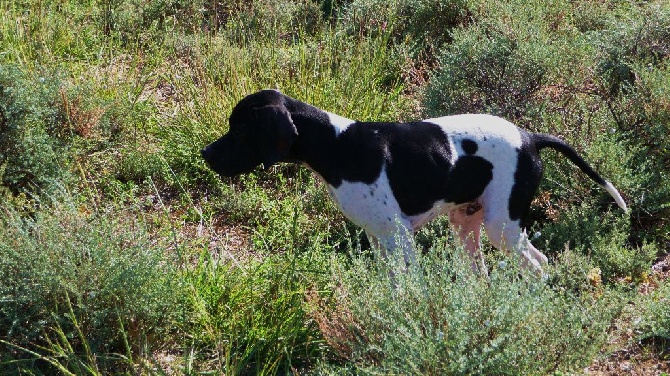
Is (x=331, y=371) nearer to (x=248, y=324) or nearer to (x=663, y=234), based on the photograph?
(x=248, y=324)

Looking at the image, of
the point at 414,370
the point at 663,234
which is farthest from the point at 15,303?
the point at 663,234

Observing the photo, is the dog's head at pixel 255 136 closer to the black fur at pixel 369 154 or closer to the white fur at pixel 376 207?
the black fur at pixel 369 154

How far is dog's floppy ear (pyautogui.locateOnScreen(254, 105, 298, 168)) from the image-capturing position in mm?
5047

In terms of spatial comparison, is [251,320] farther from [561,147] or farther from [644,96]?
[644,96]

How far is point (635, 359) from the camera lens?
16.6ft

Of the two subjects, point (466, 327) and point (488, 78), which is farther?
point (488, 78)

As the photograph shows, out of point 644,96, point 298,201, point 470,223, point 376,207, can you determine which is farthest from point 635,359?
point 298,201

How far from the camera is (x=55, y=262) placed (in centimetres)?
492

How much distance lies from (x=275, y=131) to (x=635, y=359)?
89.7 inches

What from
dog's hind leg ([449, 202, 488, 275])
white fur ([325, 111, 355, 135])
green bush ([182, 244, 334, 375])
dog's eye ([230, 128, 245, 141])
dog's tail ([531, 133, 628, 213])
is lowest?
green bush ([182, 244, 334, 375])

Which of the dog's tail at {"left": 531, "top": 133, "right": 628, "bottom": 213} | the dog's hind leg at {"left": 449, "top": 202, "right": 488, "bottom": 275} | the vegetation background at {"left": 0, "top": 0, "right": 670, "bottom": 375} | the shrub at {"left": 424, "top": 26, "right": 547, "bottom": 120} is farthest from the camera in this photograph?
the shrub at {"left": 424, "top": 26, "right": 547, "bottom": 120}

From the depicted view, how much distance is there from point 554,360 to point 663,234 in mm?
2418

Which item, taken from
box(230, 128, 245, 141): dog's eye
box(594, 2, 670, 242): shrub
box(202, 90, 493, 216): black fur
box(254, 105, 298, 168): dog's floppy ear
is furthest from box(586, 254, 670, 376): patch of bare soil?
box(230, 128, 245, 141): dog's eye

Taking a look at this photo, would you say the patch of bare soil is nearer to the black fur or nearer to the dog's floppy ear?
the black fur
